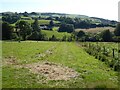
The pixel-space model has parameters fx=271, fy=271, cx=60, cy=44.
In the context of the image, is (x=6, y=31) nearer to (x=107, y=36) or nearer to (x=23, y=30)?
(x=23, y=30)

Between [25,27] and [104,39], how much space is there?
43436 mm

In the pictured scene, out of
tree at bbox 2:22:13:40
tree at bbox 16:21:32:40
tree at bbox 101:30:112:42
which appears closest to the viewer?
tree at bbox 2:22:13:40

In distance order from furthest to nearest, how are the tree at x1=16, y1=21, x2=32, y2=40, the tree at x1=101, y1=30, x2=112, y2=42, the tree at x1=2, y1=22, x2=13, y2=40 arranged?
the tree at x1=101, y1=30, x2=112, y2=42 → the tree at x1=16, y1=21, x2=32, y2=40 → the tree at x1=2, y1=22, x2=13, y2=40

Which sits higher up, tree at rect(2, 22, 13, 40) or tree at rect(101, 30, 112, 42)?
tree at rect(2, 22, 13, 40)

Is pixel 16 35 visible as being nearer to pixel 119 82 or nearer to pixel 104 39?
pixel 104 39

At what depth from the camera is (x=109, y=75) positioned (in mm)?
28016

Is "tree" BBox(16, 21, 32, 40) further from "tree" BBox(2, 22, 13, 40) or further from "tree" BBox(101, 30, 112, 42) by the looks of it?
"tree" BBox(101, 30, 112, 42)

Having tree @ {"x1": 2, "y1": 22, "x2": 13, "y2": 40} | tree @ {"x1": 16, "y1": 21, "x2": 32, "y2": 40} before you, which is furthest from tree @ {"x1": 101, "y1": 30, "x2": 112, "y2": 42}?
tree @ {"x1": 2, "y1": 22, "x2": 13, "y2": 40}

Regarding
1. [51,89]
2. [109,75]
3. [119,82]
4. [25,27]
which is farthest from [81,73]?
[25,27]

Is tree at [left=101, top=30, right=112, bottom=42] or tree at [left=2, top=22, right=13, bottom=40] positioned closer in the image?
tree at [left=2, top=22, right=13, bottom=40]

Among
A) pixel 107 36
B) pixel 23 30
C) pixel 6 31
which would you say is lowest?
pixel 107 36

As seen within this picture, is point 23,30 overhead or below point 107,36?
overhead

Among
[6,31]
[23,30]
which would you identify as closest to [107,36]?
[23,30]

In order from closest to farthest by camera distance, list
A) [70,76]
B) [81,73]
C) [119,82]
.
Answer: [119,82]
[70,76]
[81,73]
